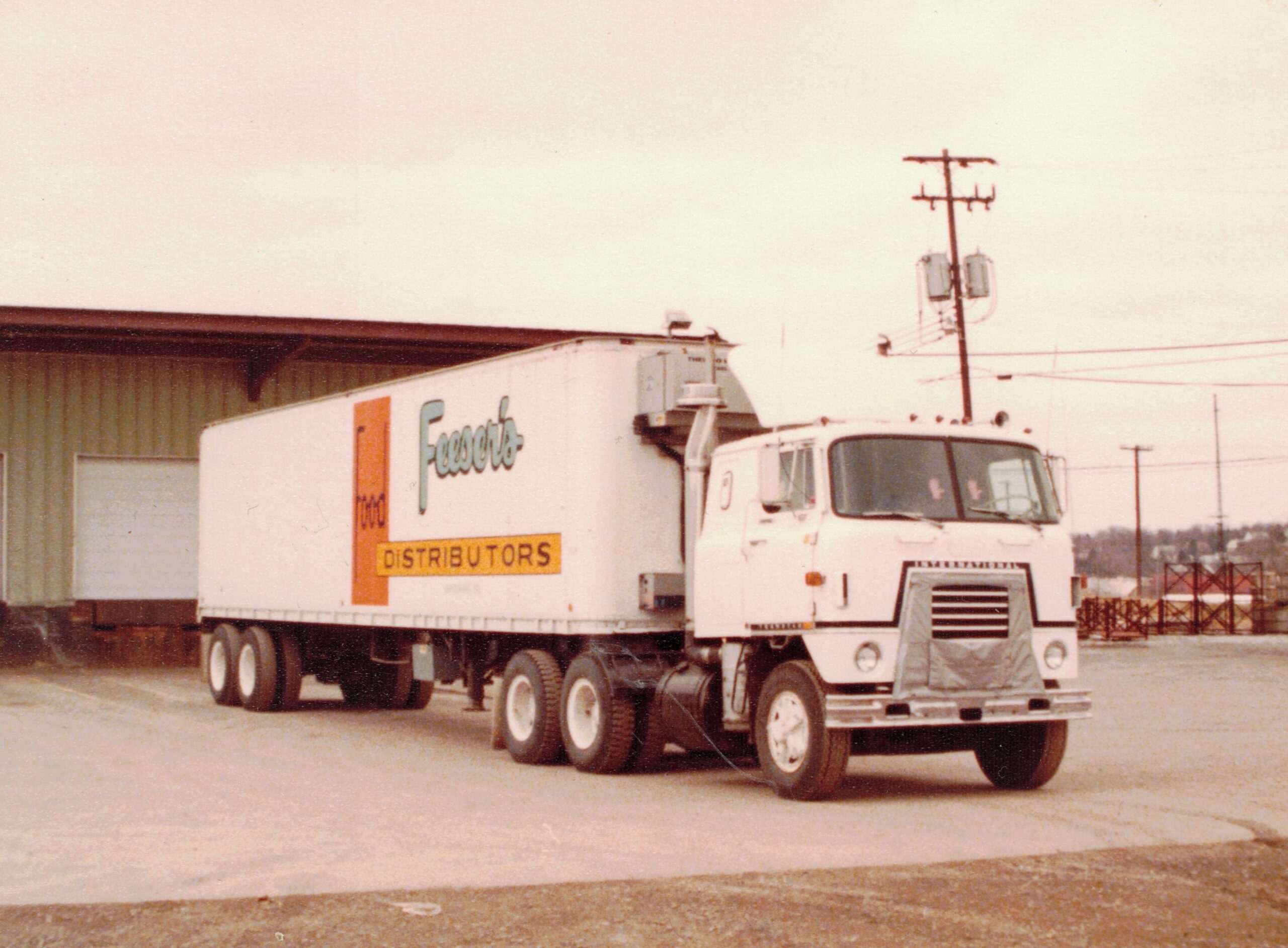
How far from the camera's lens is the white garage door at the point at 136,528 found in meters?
32.2

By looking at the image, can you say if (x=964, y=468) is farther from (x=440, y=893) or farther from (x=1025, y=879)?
(x=440, y=893)

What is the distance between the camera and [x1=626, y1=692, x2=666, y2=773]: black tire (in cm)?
1506

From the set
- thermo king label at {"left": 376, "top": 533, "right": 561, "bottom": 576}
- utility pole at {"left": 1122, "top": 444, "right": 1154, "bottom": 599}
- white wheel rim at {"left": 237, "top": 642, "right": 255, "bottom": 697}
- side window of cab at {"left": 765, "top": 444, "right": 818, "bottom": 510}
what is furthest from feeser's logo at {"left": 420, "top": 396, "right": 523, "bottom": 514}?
utility pole at {"left": 1122, "top": 444, "right": 1154, "bottom": 599}

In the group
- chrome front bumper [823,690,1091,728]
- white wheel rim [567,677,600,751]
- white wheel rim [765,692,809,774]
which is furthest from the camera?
white wheel rim [567,677,600,751]

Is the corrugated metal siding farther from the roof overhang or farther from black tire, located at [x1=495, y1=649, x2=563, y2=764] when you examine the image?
black tire, located at [x1=495, y1=649, x2=563, y2=764]

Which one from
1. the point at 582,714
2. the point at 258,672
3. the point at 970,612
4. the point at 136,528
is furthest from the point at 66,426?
the point at 970,612

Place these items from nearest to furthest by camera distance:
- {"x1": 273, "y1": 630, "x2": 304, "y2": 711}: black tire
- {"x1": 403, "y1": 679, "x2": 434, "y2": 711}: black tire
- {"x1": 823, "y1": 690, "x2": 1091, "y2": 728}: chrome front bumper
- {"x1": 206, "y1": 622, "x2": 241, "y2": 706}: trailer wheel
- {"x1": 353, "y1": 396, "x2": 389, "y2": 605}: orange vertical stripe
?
{"x1": 823, "y1": 690, "x2": 1091, "y2": 728}: chrome front bumper
{"x1": 353, "y1": 396, "x2": 389, "y2": 605}: orange vertical stripe
{"x1": 273, "y1": 630, "x2": 304, "y2": 711}: black tire
{"x1": 206, "y1": 622, "x2": 241, "y2": 706}: trailer wheel
{"x1": 403, "y1": 679, "x2": 434, "y2": 711}: black tire

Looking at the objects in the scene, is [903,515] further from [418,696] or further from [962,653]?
[418,696]

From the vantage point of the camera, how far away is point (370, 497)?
19.3m

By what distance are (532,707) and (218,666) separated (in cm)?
858

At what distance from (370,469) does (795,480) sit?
23.9 feet

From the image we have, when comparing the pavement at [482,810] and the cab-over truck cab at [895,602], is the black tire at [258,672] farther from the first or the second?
the cab-over truck cab at [895,602]

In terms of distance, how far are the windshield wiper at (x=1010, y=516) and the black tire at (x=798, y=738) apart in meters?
1.79

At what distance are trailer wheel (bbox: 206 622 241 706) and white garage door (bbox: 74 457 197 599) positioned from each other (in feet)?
30.6
